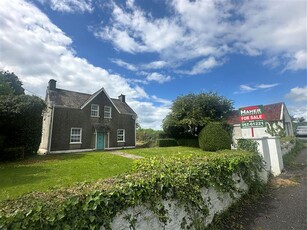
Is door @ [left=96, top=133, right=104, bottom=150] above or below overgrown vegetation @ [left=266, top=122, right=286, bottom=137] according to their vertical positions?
below

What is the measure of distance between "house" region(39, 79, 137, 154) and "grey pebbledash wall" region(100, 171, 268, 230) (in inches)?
685

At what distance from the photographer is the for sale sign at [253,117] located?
9828 millimetres

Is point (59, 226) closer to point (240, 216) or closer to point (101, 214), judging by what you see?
point (101, 214)

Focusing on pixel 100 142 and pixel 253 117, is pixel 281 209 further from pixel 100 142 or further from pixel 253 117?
pixel 100 142

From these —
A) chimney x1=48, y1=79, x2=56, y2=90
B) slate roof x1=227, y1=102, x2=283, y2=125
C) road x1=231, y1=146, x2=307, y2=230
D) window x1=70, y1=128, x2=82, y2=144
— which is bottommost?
road x1=231, y1=146, x2=307, y2=230

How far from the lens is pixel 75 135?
64.7 ft

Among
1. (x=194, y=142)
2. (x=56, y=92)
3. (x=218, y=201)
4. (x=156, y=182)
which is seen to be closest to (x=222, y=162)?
(x=218, y=201)

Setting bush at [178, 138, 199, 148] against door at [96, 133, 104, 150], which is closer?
door at [96, 133, 104, 150]

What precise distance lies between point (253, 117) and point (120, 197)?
9461 mm

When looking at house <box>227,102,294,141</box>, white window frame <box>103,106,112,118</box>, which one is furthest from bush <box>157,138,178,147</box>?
house <box>227,102,294,141</box>

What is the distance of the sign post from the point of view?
9.83 metres

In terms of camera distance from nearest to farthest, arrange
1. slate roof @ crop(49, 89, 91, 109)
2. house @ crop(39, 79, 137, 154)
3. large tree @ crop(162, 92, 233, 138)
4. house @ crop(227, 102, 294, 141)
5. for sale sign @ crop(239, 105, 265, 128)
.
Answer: for sale sign @ crop(239, 105, 265, 128) < house @ crop(39, 79, 137, 154) < slate roof @ crop(49, 89, 91, 109) < large tree @ crop(162, 92, 233, 138) < house @ crop(227, 102, 294, 141)

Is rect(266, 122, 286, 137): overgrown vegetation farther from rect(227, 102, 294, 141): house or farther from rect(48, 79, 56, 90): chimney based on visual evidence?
rect(48, 79, 56, 90): chimney

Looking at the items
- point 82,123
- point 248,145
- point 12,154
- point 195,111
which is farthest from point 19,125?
point 195,111
